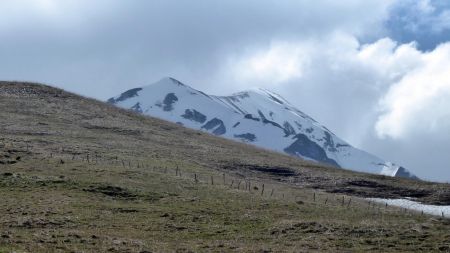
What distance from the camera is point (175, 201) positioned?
150ft

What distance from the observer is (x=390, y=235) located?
1435 inches

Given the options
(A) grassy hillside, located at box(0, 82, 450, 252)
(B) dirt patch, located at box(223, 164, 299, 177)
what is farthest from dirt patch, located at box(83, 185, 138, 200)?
(B) dirt patch, located at box(223, 164, 299, 177)

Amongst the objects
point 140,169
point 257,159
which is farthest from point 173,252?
point 257,159

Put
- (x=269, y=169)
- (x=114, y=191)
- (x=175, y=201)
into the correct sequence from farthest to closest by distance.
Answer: (x=269, y=169) < (x=114, y=191) < (x=175, y=201)

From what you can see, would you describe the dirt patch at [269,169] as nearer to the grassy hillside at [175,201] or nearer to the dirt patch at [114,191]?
the grassy hillside at [175,201]

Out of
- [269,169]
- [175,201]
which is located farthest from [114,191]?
[269,169]

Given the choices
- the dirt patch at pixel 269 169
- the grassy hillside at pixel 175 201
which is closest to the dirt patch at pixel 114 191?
the grassy hillside at pixel 175 201

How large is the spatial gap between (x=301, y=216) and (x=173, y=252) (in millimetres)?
15714

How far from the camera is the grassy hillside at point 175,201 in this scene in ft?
109

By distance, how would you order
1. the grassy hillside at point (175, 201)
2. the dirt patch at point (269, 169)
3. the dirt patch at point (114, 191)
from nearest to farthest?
the grassy hillside at point (175, 201) → the dirt patch at point (114, 191) → the dirt patch at point (269, 169)

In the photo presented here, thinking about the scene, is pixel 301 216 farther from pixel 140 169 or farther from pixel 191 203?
Answer: pixel 140 169

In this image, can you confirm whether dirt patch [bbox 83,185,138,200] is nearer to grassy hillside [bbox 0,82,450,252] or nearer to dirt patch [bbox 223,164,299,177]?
grassy hillside [bbox 0,82,450,252]

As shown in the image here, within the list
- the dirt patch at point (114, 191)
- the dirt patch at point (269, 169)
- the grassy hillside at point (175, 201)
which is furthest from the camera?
the dirt patch at point (269, 169)

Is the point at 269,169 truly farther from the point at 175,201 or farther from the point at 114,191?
the point at 175,201
